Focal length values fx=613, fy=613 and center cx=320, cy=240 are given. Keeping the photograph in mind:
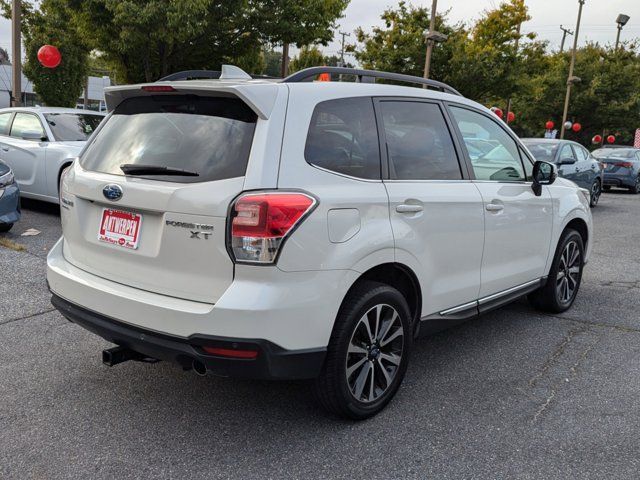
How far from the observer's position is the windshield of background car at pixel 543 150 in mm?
11816

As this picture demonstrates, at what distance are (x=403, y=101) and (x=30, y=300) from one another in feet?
11.5

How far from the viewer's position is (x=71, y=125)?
9195 millimetres

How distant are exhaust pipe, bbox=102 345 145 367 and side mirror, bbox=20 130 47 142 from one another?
663cm

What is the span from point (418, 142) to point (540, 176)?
1.42m

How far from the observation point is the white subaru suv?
2.66m

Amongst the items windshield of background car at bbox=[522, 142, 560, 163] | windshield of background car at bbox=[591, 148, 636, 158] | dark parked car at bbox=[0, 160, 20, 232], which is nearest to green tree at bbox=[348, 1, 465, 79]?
windshield of background car at bbox=[591, 148, 636, 158]

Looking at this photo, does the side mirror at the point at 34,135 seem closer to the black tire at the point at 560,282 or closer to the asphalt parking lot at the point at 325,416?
the asphalt parking lot at the point at 325,416

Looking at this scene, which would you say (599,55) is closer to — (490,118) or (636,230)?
(636,230)

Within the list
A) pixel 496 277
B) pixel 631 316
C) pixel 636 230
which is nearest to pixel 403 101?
pixel 496 277

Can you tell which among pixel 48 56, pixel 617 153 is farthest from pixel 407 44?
pixel 48 56

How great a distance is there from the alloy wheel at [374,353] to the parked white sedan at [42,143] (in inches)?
254

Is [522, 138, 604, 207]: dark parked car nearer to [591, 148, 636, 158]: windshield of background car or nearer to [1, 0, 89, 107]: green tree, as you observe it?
[591, 148, 636, 158]: windshield of background car

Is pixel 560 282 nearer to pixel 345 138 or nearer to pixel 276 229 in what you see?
pixel 345 138

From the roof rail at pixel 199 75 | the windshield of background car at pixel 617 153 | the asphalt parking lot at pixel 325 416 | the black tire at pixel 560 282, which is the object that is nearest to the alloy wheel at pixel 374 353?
the asphalt parking lot at pixel 325 416
